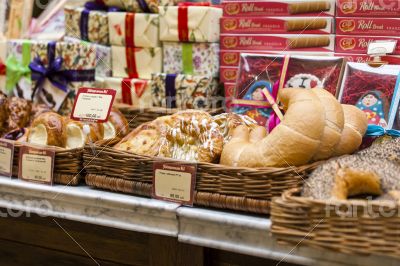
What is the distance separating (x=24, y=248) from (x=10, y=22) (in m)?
1.30

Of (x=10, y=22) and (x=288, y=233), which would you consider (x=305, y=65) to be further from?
(x=10, y=22)

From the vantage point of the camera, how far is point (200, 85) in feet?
7.32

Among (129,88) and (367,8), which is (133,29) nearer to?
(129,88)

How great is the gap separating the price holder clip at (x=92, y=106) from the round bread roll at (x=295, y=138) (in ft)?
1.52

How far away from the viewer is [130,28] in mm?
2473

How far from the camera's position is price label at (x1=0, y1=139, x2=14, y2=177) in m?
1.72

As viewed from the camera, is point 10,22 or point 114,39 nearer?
point 114,39

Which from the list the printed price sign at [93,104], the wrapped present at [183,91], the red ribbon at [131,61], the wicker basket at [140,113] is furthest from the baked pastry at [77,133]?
the red ribbon at [131,61]

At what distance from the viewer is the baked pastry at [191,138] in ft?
4.94

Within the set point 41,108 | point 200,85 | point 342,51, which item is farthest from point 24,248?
point 342,51

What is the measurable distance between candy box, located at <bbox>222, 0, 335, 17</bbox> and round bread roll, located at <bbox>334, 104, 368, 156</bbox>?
0.56 metres

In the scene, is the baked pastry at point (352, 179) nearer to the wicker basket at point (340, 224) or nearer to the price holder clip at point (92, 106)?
the wicker basket at point (340, 224)

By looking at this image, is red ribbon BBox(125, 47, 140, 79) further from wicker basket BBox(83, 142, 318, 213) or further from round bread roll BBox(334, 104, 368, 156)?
round bread roll BBox(334, 104, 368, 156)

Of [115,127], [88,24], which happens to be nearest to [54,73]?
[88,24]
